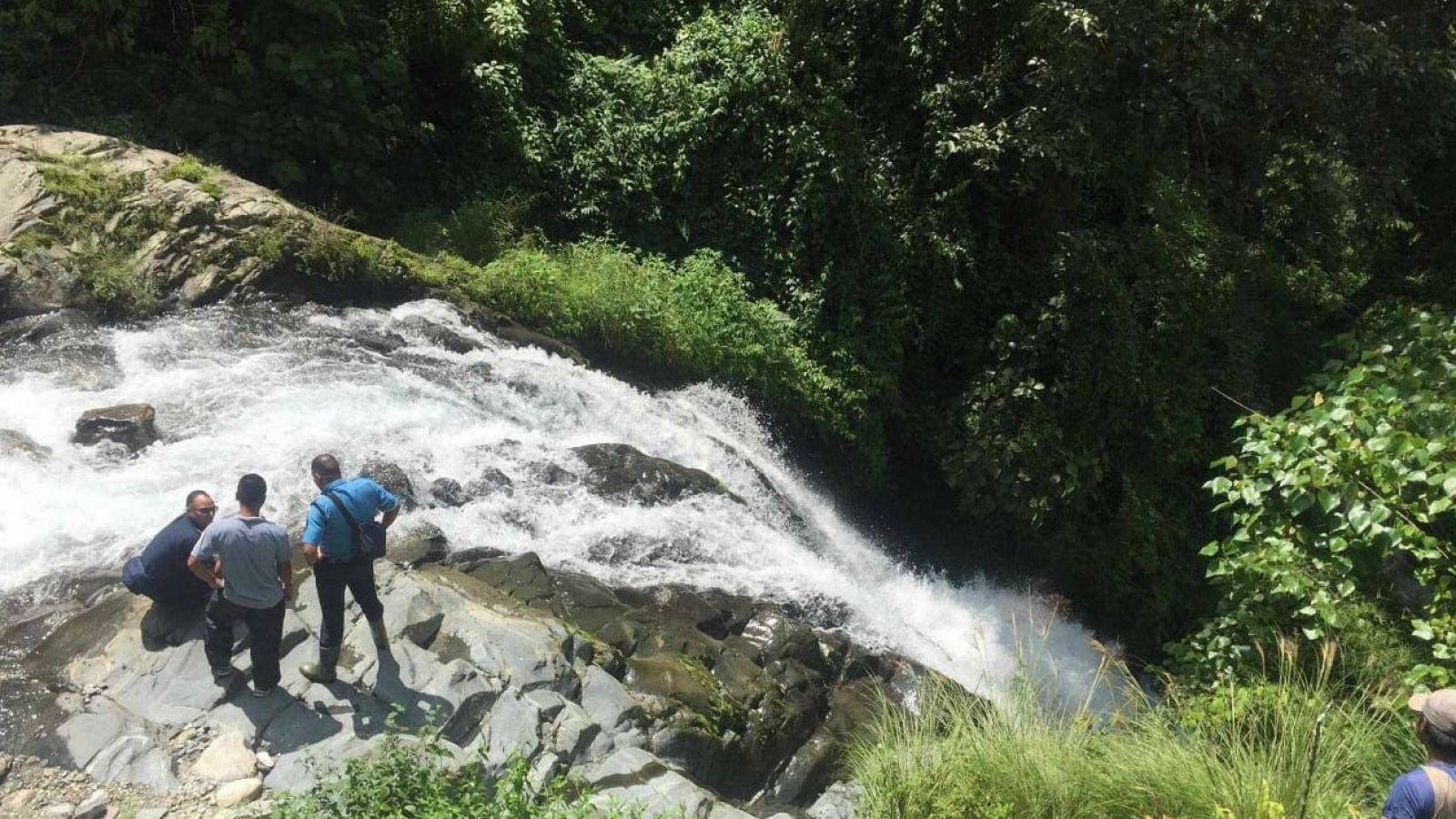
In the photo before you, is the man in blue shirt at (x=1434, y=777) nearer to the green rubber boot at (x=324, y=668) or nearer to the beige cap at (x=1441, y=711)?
the beige cap at (x=1441, y=711)

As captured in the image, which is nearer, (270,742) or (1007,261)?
(270,742)

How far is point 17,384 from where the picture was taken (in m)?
8.80

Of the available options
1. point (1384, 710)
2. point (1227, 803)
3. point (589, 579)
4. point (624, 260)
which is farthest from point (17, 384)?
point (1384, 710)

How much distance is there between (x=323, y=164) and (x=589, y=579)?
25.0ft

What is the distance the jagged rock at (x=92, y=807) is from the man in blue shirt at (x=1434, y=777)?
5.59m

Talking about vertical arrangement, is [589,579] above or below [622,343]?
below

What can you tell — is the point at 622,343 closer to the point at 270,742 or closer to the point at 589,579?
the point at 589,579

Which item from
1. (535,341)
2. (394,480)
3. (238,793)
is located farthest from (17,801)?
(535,341)

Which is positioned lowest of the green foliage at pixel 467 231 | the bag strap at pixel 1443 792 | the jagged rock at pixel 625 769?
the jagged rock at pixel 625 769

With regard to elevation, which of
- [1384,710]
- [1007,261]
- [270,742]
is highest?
[1007,261]

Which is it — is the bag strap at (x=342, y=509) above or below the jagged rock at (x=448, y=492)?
above

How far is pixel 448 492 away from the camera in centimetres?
847

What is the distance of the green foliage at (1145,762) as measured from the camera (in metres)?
4.49

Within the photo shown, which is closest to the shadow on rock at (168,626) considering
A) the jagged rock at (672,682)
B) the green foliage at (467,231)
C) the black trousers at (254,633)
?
the black trousers at (254,633)
